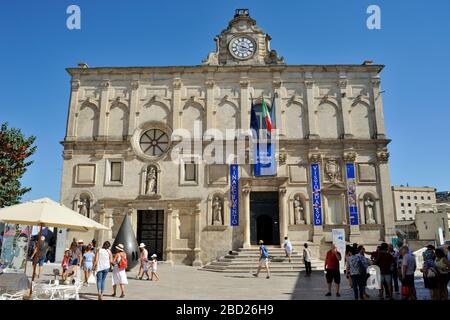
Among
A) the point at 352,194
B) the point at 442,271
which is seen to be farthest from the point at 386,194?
the point at 442,271

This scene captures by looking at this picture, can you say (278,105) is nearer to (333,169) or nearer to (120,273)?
(333,169)

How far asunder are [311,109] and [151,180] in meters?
12.0

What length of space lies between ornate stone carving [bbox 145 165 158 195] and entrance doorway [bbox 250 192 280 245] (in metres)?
6.50

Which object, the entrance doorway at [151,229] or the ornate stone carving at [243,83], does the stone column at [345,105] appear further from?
the entrance doorway at [151,229]

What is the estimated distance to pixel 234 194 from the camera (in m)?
23.1

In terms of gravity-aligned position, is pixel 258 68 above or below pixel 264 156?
above

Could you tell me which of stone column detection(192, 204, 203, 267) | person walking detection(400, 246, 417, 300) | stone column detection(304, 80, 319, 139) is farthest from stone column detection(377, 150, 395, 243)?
person walking detection(400, 246, 417, 300)

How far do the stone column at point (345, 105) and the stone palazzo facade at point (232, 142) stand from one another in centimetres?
8

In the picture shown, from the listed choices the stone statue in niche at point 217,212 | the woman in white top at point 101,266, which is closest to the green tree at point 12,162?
the stone statue in niche at point 217,212

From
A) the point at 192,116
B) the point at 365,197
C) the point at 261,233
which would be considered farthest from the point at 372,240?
the point at 192,116

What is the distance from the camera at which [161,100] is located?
83.0 ft

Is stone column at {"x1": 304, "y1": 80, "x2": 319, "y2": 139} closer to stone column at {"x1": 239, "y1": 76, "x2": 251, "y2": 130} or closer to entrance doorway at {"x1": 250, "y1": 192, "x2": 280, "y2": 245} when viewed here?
stone column at {"x1": 239, "y1": 76, "x2": 251, "y2": 130}

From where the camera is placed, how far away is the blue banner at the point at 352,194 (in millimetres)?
22734

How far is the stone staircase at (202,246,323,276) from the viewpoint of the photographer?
61.9ft
